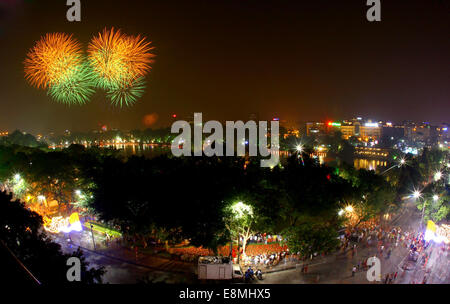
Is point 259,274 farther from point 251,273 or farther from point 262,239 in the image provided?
point 262,239

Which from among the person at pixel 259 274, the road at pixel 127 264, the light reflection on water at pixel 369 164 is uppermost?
the light reflection on water at pixel 369 164

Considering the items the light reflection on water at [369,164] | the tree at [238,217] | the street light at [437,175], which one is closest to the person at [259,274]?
the tree at [238,217]

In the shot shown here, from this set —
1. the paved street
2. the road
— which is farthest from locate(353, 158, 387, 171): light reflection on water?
the road

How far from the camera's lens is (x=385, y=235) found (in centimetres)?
1962

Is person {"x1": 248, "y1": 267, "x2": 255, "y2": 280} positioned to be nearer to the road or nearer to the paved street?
the paved street

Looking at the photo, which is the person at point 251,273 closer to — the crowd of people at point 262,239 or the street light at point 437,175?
the crowd of people at point 262,239

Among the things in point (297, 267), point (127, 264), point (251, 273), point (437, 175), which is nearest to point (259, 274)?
point (251, 273)

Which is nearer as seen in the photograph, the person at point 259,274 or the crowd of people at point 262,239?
the person at point 259,274

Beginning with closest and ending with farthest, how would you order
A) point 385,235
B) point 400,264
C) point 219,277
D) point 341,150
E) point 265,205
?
point 219,277, point 400,264, point 265,205, point 385,235, point 341,150

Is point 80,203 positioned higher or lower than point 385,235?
higher
